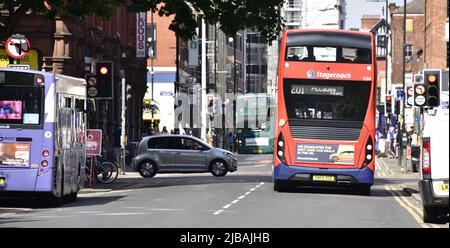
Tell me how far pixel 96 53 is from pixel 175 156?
1062 centimetres

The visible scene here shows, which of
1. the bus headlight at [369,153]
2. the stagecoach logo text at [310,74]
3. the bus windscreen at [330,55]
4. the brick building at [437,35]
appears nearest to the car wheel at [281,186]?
the bus headlight at [369,153]

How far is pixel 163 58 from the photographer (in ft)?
296

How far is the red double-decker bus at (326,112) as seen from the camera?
31.3m

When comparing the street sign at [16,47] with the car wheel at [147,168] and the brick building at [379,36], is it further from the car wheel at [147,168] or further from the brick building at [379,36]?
the brick building at [379,36]

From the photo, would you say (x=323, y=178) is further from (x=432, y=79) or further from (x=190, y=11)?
(x=190, y=11)

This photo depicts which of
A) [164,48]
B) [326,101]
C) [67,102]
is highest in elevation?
[164,48]

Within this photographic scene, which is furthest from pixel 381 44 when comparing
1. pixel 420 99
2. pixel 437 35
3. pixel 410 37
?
pixel 420 99

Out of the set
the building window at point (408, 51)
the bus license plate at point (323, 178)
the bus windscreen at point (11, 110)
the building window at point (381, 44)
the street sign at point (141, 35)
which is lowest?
the bus license plate at point (323, 178)

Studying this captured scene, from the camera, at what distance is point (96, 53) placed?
178ft

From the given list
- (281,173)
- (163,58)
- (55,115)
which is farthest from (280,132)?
(163,58)

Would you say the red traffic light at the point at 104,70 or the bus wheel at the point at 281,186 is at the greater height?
the red traffic light at the point at 104,70

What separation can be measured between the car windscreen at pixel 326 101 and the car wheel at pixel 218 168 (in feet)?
47.8

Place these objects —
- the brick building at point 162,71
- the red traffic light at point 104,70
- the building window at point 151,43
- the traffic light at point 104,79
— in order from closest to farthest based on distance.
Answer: the traffic light at point 104,79 < the red traffic light at point 104,70 < the building window at point 151,43 < the brick building at point 162,71
